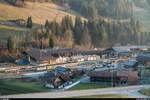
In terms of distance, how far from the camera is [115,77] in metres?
25.3

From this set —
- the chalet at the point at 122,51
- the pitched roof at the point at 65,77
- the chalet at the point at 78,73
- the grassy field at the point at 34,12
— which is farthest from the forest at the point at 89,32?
the pitched roof at the point at 65,77

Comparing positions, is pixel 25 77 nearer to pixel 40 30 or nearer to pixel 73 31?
pixel 40 30

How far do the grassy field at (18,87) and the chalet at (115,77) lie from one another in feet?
19.7

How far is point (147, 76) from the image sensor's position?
27109mm

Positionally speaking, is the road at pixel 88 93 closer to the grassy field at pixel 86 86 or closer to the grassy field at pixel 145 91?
the grassy field at pixel 145 91

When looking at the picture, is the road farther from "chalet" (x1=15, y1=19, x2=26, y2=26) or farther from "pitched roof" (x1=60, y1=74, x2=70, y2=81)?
"chalet" (x1=15, y1=19, x2=26, y2=26)

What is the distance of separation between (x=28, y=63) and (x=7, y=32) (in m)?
14.4

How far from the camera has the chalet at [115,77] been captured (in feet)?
82.4

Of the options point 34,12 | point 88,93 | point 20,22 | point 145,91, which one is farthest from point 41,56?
point 34,12

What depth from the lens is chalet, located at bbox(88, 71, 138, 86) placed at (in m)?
25.1

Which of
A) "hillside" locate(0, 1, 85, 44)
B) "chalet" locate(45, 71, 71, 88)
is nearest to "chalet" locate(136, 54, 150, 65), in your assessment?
"chalet" locate(45, 71, 71, 88)

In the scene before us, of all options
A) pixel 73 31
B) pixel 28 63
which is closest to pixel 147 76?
pixel 28 63

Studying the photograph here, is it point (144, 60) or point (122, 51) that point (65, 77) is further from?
point (122, 51)

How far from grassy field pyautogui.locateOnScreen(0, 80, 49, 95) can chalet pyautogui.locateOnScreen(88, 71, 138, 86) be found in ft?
19.7
